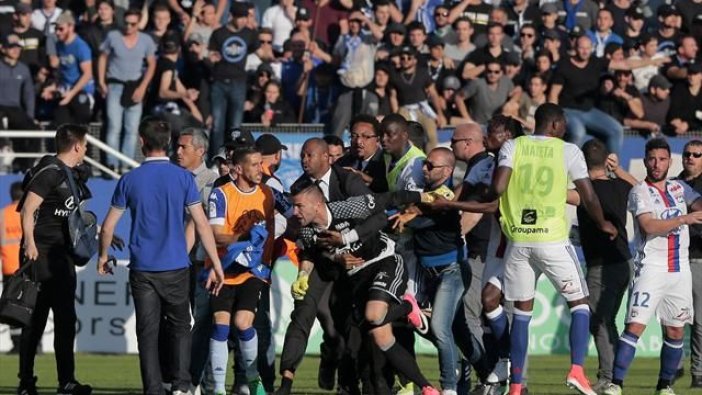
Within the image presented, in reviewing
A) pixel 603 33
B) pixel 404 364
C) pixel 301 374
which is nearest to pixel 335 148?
pixel 404 364

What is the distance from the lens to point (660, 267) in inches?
552

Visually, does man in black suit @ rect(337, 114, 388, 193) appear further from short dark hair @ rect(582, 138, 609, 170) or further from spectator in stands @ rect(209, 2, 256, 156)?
spectator in stands @ rect(209, 2, 256, 156)

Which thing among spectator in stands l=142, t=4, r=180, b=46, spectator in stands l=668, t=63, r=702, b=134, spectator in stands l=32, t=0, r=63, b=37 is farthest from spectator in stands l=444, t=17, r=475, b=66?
spectator in stands l=32, t=0, r=63, b=37

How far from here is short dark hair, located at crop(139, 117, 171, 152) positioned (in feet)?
40.5

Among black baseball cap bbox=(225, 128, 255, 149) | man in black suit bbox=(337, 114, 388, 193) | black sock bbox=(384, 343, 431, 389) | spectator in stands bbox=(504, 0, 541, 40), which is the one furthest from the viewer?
spectator in stands bbox=(504, 0, 541, 40)

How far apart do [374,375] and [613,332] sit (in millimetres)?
2912

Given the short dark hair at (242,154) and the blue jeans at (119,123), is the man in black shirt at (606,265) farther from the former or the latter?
the blue jeans at (119,123)

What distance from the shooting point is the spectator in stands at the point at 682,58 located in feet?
76.0

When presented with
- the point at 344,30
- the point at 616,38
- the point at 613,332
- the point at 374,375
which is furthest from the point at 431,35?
the point at 374,375

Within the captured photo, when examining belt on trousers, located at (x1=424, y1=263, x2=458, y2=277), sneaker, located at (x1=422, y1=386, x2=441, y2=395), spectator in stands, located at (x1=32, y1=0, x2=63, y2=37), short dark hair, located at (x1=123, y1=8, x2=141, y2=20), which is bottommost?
sneaker, located at (x1=422, y1=386, x2=441, y2=395)

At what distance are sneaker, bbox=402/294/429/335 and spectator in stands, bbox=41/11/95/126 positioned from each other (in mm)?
10823

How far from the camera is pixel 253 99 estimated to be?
918 inches

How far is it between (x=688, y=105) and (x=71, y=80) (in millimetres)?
9291

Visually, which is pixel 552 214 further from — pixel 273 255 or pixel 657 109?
pixel 657 109
